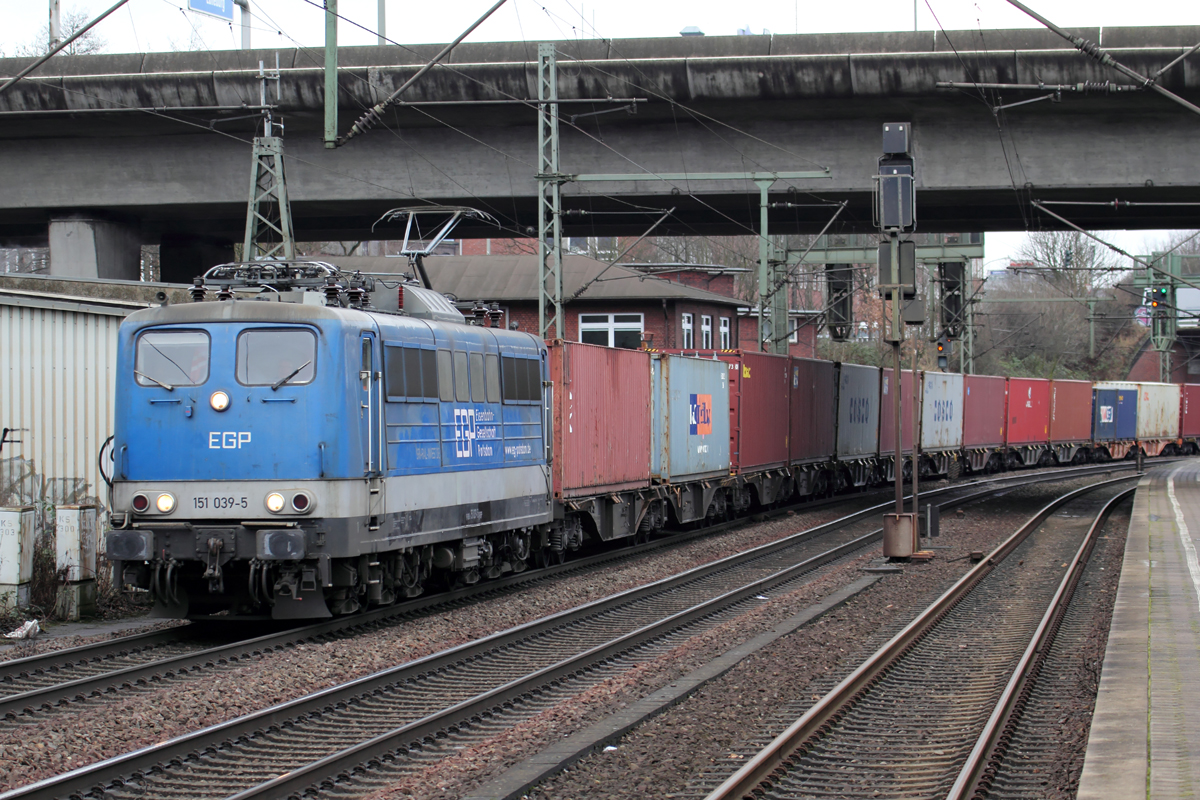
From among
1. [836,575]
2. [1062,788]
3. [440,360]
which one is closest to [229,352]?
[440,360]

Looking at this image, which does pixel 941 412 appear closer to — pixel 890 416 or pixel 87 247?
pixel 890 416

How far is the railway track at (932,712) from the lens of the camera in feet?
23.4

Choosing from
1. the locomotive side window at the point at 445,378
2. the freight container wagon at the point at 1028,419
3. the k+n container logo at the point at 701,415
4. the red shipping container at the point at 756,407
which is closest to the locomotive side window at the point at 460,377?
the locomotive side window at the point at 445,378

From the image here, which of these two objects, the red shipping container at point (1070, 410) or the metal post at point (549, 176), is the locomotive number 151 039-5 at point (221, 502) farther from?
the red shipping container at point (1070, 410)

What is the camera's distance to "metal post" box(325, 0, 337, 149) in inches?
525

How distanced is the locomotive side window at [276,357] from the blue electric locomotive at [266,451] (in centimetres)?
1

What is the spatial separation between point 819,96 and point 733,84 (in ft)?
5.13

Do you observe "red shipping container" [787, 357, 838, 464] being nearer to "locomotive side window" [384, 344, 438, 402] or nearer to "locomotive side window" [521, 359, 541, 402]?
"locomotive side window" [521, 359, 541, 402]

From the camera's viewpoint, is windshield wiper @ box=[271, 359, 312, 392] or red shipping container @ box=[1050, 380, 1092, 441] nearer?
windshield wiper @ box=[271, 359, 312, 392]

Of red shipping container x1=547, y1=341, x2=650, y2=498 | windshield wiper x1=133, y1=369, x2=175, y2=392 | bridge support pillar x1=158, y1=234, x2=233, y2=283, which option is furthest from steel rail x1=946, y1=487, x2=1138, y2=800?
bridge support pillar x1=158, y1=234, x2=233, y2=283

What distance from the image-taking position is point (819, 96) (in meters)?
22.4

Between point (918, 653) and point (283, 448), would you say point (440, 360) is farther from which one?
point (918, 653)

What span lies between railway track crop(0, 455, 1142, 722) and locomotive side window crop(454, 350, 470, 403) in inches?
86.5

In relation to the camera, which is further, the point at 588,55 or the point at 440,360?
the point at 588,55
